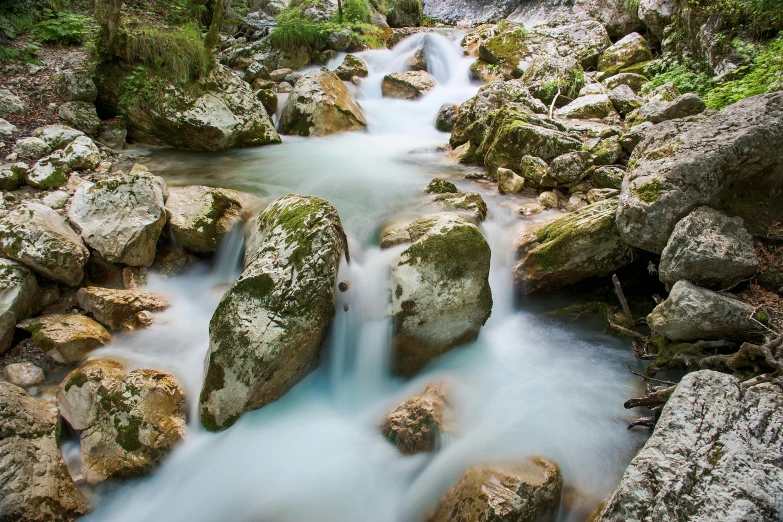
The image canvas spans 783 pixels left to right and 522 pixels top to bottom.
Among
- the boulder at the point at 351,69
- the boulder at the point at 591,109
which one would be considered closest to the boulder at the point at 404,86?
the boulder at the point at 351,69

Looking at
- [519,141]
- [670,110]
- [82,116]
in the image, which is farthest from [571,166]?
[82,116]

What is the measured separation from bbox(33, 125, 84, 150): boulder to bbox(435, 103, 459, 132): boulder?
23.1ft

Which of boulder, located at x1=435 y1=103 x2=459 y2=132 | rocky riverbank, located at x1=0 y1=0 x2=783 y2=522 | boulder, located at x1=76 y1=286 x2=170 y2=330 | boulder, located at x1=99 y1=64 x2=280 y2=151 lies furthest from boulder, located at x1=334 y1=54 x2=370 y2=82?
boulder, located at x1=76 y1=286 x2=170 y2=330

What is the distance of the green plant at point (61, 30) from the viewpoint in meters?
8.88

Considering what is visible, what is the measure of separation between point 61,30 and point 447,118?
343 inches

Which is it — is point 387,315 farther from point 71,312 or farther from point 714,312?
point 71,312

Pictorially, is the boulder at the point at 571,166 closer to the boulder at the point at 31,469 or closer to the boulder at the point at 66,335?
the boulder at the point at 66,335

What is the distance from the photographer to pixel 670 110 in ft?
18.9

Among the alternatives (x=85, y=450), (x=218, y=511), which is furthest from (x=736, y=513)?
(x=85, y=450)

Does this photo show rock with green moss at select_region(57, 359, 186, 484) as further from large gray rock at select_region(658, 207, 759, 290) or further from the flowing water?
large gray rock at select_region(658, 207, 759, 290)

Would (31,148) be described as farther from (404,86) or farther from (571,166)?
(404,86)

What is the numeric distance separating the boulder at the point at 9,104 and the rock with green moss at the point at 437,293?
24.6 ft

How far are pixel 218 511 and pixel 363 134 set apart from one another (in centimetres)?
822

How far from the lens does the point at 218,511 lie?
3244 mm
